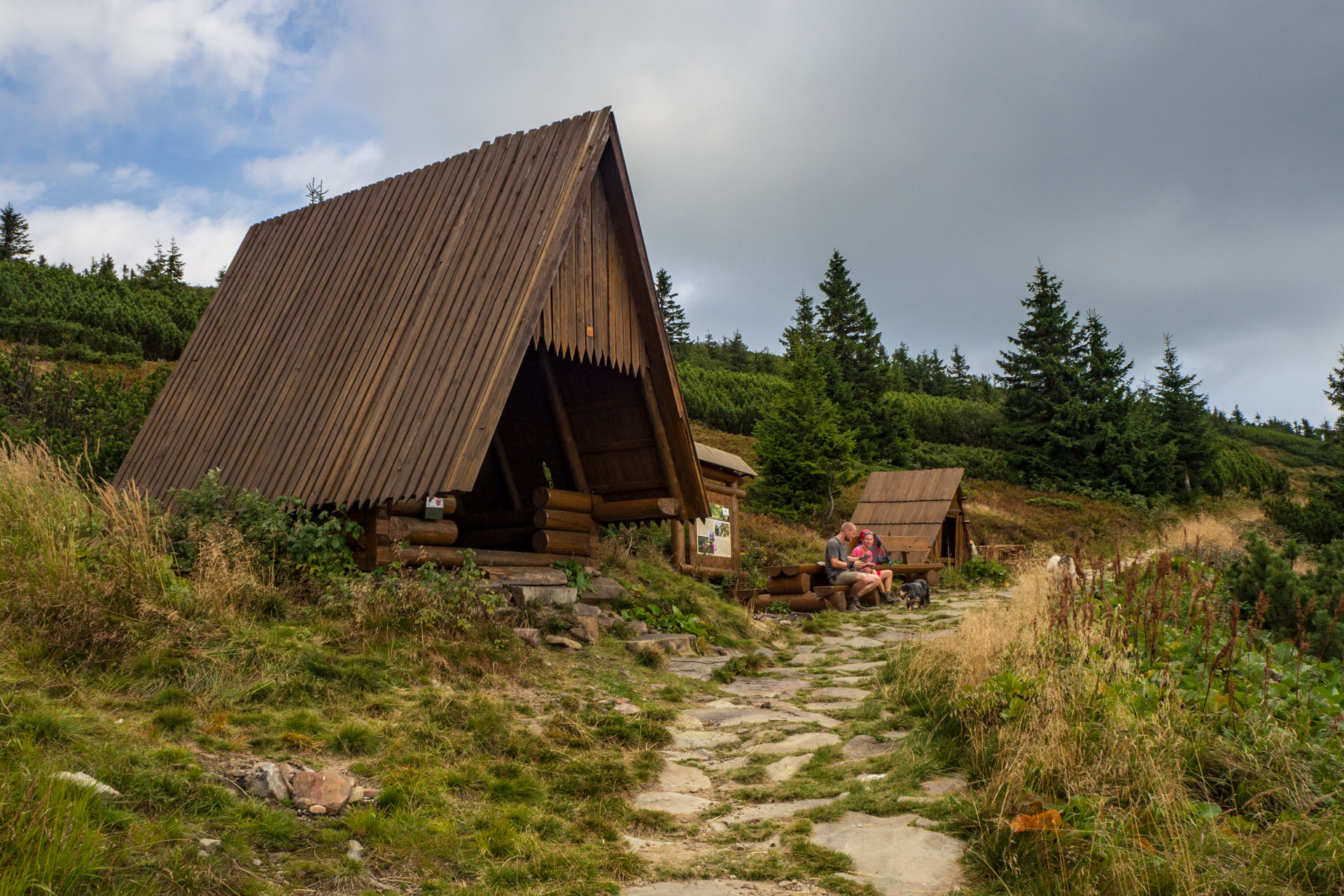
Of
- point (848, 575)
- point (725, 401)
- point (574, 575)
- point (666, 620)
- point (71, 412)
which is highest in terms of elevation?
point (725, 401)

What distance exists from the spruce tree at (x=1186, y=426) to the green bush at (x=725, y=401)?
18.5 m

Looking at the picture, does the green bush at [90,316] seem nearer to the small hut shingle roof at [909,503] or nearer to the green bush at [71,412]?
the green bush at [71,412]

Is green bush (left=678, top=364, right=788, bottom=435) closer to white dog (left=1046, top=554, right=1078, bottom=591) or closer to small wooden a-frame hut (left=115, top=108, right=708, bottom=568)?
small wooden a-frame hut (left=115, top=108, right=708, bottom=568)

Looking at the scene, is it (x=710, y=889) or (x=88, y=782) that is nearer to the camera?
(x=88, y=782)

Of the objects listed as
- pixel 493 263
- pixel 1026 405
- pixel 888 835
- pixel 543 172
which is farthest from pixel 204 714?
pixel 1026 405

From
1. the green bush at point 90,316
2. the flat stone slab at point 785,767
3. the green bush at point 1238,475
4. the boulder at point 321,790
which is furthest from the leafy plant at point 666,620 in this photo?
the green bush at point 1238,475

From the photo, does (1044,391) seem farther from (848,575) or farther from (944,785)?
(944,785)

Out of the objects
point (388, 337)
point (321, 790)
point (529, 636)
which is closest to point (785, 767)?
point (321, 790)

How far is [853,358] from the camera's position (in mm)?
43500

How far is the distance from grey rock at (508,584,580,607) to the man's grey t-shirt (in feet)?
19.4

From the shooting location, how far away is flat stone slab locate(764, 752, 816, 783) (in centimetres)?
493

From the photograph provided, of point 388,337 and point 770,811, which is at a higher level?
point 388,337

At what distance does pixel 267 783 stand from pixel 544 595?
467 cm

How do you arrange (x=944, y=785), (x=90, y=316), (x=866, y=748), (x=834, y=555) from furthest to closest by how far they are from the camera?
(x=90, y=316)
(x=834, y=555)
(x=866, y=748)
(x=944, y=785)
